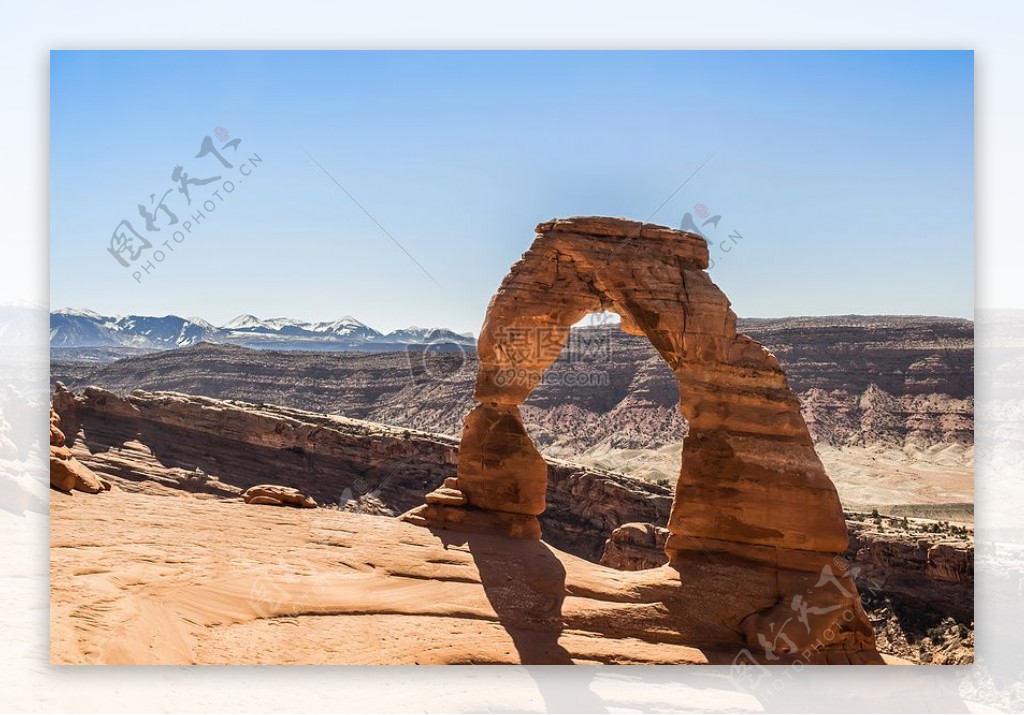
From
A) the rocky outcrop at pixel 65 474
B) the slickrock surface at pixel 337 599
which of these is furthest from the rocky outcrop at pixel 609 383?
the slickrock surface at pixel 337 599

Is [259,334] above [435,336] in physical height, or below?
above

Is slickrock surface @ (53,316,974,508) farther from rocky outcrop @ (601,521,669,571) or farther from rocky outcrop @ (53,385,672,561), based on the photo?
rocky outcrop @ (601,521,669,571)

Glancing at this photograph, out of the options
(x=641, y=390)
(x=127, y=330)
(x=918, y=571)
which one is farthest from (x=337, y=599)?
(x=641, y=390)

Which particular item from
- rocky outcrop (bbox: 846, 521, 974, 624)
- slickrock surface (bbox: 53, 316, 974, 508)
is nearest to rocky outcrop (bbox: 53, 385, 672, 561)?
rocky outcrop (bbox: 846, 521, 974, 624)

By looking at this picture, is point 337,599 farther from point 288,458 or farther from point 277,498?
point 288,458

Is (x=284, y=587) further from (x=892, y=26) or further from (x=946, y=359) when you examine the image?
(x=946, y=359)

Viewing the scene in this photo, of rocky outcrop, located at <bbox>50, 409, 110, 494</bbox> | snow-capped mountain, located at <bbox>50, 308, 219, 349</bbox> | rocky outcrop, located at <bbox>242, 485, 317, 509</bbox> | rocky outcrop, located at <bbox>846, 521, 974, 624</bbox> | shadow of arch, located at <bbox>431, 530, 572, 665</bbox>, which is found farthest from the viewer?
rocky outcrop, located at <bbox>846, 521, 974, 624</bbox>

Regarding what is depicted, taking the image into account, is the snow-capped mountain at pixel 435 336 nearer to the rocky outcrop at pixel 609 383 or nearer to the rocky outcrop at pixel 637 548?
the rocky outcrop at pixel 609 383

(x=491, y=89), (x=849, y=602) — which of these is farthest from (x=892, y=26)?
(x=849, y=602)
